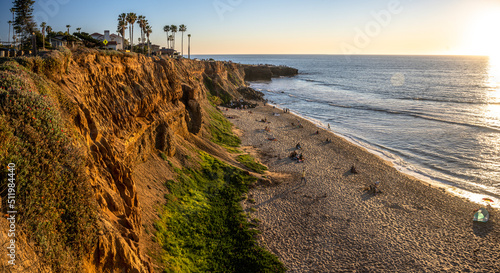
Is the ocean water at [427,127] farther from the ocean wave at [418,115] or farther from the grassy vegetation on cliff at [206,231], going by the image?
the grassy vegetation on cliff at [206,231]

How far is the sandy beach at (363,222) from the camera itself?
63.7 ft

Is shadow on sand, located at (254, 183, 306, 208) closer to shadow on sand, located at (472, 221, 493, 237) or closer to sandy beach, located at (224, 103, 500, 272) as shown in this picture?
sandy beach, located at (224, 103, 500, 272)

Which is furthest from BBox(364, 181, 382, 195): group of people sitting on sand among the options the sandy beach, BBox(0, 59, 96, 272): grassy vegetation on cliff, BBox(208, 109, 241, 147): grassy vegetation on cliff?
BBox(0, 59, 96, 272): grassy vegetation on cliff

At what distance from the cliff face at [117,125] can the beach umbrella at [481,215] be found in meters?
25.7

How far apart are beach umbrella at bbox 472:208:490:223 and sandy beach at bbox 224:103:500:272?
0.37 meters

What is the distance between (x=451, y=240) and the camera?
22.1 m

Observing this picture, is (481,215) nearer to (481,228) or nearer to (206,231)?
(481,228)

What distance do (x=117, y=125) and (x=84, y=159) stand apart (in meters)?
7.44

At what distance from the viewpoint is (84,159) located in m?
11.7

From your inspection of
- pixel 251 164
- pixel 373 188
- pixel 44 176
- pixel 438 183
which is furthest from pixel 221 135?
pixel 44 176

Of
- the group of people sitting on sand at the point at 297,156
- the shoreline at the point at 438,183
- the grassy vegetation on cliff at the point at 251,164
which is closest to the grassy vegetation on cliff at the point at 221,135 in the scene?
the grassy vegetation on cliff at the point at 251,164

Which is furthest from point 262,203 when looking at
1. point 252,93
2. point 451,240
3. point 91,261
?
point 252,93

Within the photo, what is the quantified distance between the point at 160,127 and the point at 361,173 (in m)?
22.9

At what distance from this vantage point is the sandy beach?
19406 mm
